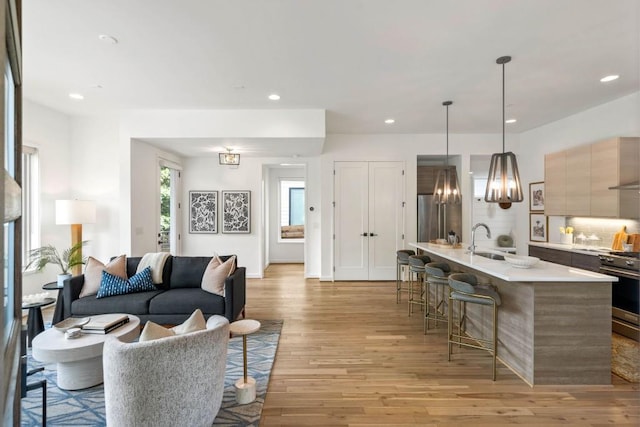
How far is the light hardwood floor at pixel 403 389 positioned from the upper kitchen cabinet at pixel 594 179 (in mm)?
2290

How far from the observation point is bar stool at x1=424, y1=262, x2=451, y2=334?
11.5ft

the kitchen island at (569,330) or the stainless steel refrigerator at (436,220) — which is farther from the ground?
the stainless steel refrigerator at (436,220)

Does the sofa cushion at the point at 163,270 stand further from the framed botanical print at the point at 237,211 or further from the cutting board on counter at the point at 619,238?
the cutting board on counter at the point at 619,238

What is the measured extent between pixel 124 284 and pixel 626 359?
17.3ft

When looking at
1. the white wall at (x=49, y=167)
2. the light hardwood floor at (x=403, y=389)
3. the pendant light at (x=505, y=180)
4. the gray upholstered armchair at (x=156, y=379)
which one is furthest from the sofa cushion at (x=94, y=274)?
the pendant light at (x=505, y=180)

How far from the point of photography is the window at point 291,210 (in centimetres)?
874

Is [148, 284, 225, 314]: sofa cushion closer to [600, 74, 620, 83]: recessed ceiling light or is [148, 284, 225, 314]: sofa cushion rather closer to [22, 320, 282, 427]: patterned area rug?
[22, 320, 282, 427]: patterned area rug

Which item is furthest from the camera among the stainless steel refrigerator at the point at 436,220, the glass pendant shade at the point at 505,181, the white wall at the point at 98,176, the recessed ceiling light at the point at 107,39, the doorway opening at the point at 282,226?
the doorway opening at the point at 282,226

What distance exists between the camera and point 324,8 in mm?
2314

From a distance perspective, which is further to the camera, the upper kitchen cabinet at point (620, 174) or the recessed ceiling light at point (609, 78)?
the upper kitchen cabinet at point (620, 174)

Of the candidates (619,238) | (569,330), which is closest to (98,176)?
(569,330)

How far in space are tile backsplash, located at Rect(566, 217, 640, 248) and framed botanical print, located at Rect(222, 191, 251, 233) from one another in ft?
18.9

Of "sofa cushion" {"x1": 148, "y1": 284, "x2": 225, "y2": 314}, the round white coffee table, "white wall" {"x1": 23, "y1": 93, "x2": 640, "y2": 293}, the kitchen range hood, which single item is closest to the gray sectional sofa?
"sofa cushion" {"x1": 148, "y1": 284, "x2": 225, "y2": 314}

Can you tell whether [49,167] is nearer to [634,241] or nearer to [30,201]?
[30,201]
